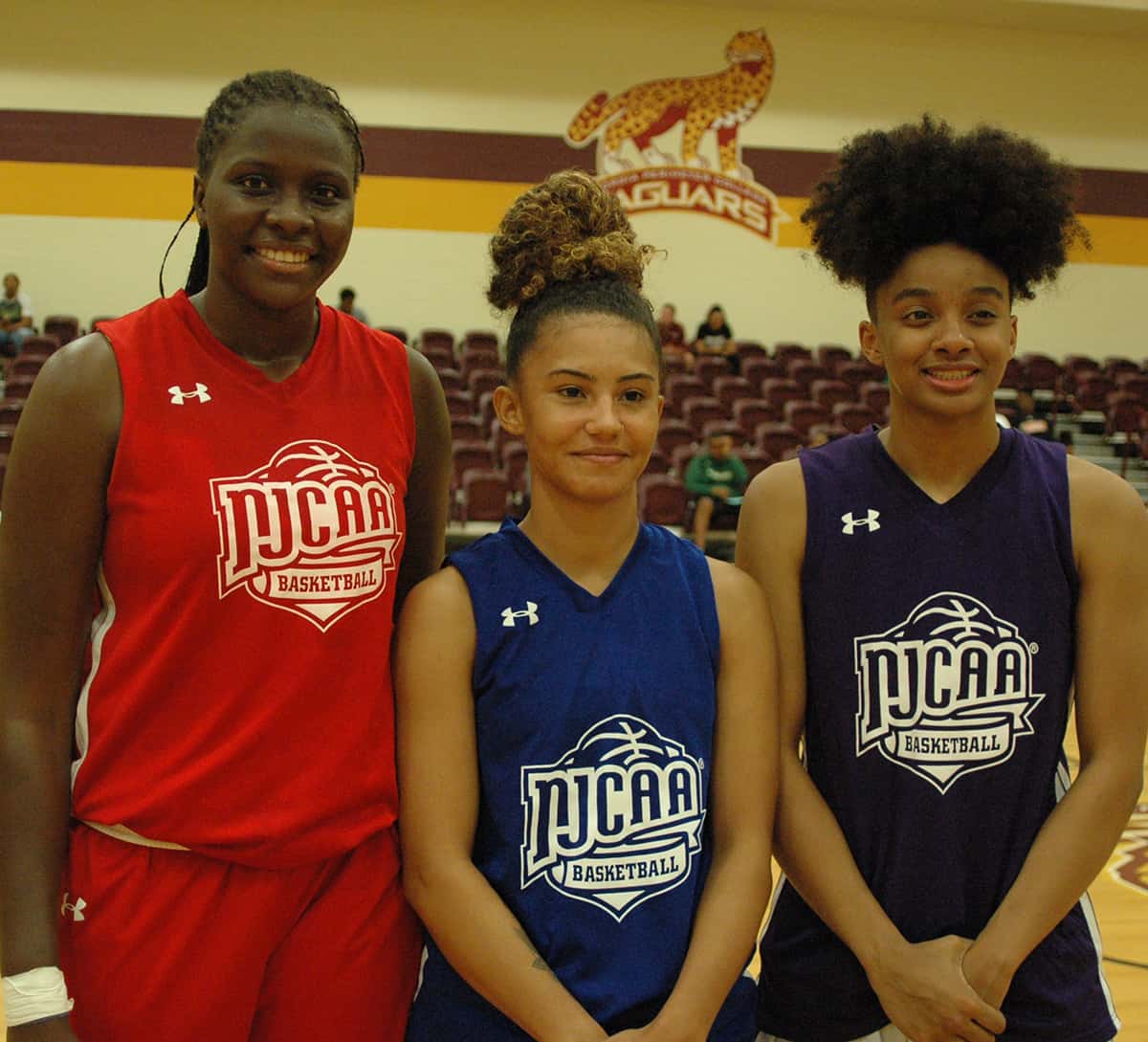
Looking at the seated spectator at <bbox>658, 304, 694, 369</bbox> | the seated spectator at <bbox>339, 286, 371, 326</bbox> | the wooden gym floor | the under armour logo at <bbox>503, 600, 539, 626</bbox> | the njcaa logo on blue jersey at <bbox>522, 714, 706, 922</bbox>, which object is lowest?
the wooden gym floor

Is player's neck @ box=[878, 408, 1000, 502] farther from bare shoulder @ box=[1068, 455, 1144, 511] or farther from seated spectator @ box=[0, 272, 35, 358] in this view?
seated spectator @ box=[0, 272, 35, 358]

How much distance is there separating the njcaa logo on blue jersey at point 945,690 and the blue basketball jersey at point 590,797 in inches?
9.7

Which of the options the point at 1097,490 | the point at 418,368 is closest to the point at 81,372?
the point at 418,368

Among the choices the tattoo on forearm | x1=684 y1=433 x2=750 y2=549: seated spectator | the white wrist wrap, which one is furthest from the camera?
x1=684 y1=433 x2=750 y2=549: seated spectator

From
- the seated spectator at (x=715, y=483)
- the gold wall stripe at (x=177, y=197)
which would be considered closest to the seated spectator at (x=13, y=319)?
the gold wall stripe at (x=177, y=197)

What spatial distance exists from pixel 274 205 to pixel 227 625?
1.68 ft

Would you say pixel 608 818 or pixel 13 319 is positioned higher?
pixel 13 319

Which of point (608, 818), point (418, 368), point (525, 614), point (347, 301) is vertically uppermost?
point (347, 301)

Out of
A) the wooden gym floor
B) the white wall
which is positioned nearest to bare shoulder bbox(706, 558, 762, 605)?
the wooden gym floor

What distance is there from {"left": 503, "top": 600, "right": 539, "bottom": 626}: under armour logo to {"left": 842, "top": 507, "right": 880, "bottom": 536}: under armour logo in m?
0.46

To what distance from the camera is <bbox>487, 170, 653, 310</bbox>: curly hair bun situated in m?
1.72

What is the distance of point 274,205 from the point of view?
1.55 metres

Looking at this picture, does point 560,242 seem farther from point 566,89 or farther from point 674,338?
point 566,89

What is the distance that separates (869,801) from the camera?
1727 mm
